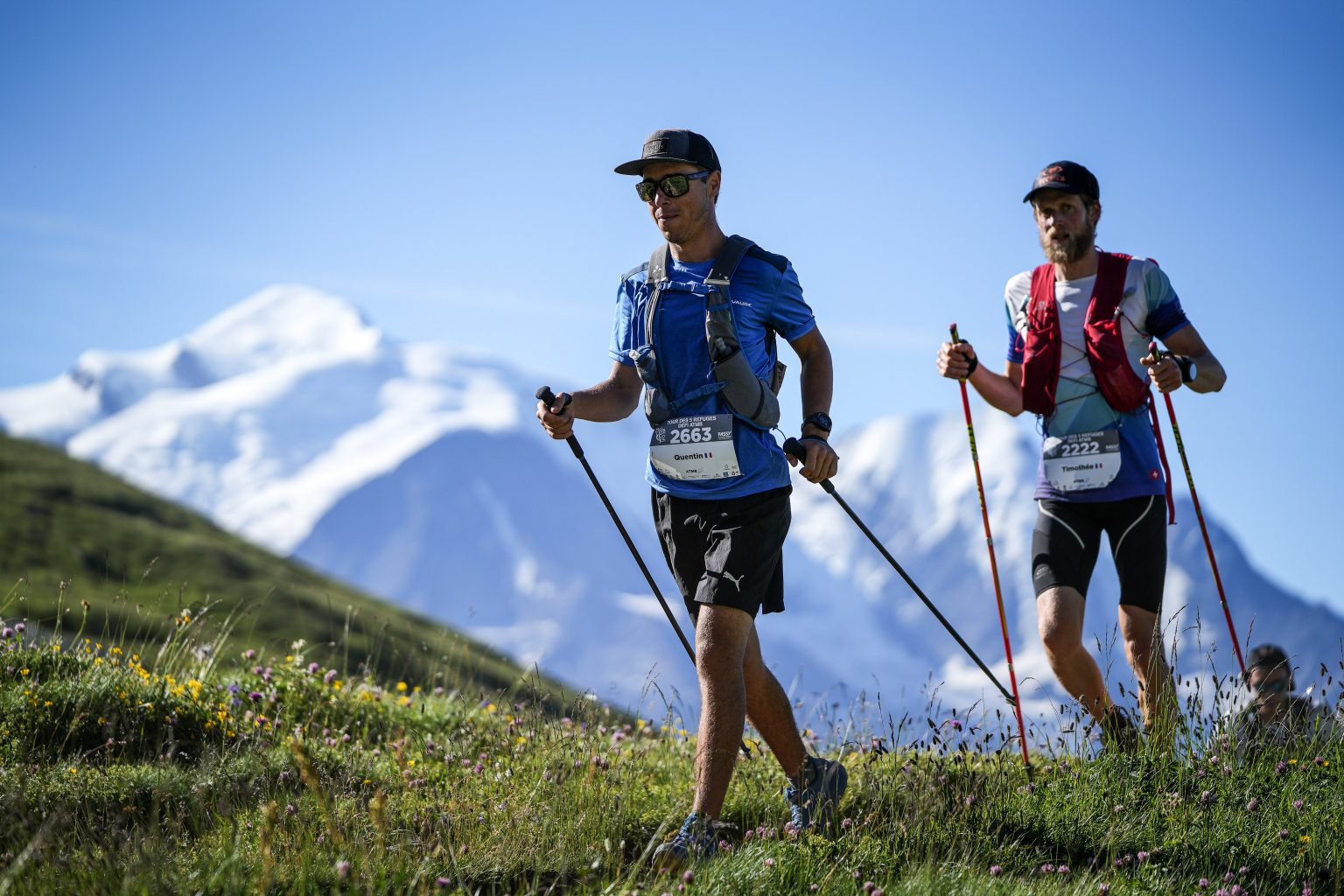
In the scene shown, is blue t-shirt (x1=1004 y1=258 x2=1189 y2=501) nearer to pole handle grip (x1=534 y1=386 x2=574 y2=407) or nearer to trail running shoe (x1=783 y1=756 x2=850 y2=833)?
trail running shoe (x1=783 y1=756 x2=850 y2=833)

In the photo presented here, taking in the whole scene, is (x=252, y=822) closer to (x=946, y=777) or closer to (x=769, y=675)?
(x=769, y=675)

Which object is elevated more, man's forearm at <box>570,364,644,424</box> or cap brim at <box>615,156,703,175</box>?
cap brim at <box>615,156,703,175</box>

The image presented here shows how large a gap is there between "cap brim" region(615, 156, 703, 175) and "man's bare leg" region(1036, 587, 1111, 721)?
8.79 feet

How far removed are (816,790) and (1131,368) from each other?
103 inches

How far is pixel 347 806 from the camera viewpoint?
5.26 meters

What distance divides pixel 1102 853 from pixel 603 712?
119 inches

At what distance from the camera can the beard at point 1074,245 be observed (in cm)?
669

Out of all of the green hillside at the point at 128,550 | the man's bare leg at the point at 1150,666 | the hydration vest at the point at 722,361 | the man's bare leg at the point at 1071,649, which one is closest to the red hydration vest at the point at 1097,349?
the man's bare leg at the point at 1150,666

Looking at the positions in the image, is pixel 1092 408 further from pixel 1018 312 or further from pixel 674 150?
pixel 674 150

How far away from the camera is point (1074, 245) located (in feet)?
22.0

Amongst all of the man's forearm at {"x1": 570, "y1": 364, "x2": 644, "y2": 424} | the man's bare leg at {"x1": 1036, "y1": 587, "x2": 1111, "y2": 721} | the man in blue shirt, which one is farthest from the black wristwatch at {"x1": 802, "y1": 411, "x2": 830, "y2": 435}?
the man's bare leg at {"x1": 1036, "y1": 587, "x2": 1111, "y2": 721}

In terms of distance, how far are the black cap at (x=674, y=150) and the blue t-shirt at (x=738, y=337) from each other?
1.36 feet

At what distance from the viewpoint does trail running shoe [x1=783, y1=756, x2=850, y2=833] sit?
542 centimetres

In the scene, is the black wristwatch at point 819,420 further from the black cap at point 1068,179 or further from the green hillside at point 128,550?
the green hillside at point 128,550
